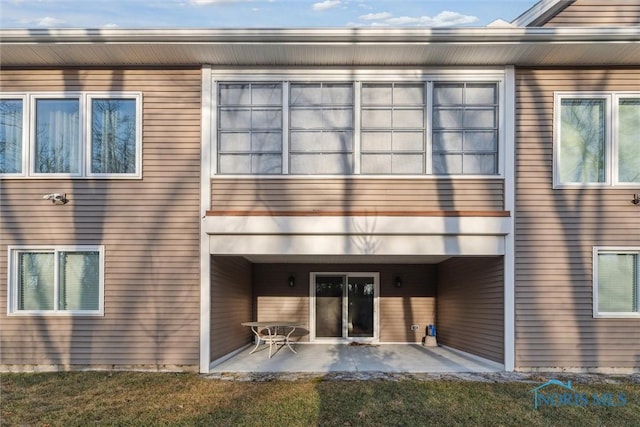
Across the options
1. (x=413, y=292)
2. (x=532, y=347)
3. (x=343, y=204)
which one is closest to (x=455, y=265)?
(x=413, y=292)

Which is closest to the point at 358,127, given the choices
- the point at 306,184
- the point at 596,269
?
the point at 306,184

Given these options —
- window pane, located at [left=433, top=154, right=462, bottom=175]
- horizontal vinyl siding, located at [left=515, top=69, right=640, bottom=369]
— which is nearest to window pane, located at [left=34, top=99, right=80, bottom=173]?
window pane, located at [left=433, top=154, right=462, bottom=175]

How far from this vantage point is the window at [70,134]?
26.1 feet

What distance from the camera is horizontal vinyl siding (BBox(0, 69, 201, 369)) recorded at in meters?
7.82

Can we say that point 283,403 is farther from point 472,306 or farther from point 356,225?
point 472,306

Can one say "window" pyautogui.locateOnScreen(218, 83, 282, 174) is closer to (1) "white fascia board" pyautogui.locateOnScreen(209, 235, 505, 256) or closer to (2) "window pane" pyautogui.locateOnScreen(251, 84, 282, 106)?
(2) "window pane" pyautogui.locateOnScreen(251, 84, 282, 106)

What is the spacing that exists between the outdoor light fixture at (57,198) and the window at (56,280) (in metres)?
0.74

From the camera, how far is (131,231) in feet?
26.0

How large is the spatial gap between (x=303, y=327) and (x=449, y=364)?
3.79 metres

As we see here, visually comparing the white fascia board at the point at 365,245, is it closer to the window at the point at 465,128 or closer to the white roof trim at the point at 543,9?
the window at the point at 465,128

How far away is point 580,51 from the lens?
7406 mm

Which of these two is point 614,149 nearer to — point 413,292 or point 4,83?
point 413,292

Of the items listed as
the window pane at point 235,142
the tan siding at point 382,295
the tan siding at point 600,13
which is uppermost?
the tan siding at point 600,13

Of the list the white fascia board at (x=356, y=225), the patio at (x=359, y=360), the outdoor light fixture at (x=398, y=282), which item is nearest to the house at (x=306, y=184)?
the white fascia board at (x=356, y=225)
